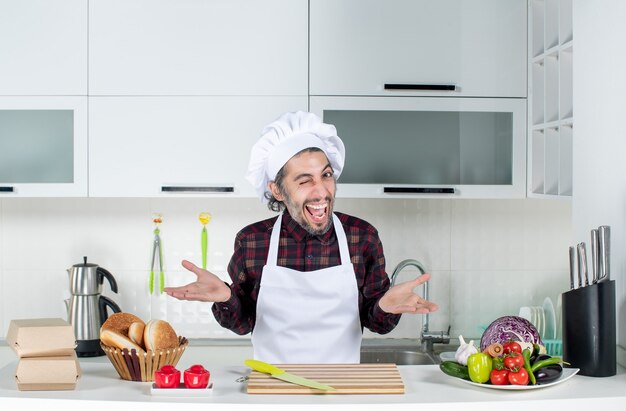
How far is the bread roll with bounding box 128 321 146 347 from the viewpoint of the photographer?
1740 mm

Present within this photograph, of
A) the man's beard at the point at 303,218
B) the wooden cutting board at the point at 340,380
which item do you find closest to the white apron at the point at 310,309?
the man's beard at the point at 303,218

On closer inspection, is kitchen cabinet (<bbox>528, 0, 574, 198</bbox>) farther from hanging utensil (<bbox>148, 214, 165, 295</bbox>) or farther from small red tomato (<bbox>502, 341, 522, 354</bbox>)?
hanging utensil (<bbox>148, 214, 165, 295</bbox>)

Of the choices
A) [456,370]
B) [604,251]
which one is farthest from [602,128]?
[456,370]

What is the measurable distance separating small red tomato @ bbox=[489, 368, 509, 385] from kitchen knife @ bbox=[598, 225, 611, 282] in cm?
35

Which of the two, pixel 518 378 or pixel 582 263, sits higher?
pixel 582 263

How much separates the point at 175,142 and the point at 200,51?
0.31 m

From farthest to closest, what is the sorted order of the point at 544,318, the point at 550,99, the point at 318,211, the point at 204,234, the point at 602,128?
the point at 204,234, the point at 544,318, the point at 550,99, the point at 318,211, the point at 602,128

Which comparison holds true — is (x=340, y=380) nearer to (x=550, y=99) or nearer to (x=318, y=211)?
(x=318, y=211)

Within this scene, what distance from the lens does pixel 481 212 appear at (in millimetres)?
3246

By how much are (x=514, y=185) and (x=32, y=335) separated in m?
1.75

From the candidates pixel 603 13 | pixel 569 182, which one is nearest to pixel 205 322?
pixel 569 182

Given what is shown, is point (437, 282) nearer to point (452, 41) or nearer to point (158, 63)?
point (452, 41)

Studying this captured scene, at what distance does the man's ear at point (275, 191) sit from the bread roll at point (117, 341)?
2.28 ft

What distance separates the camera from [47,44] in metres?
2.80
